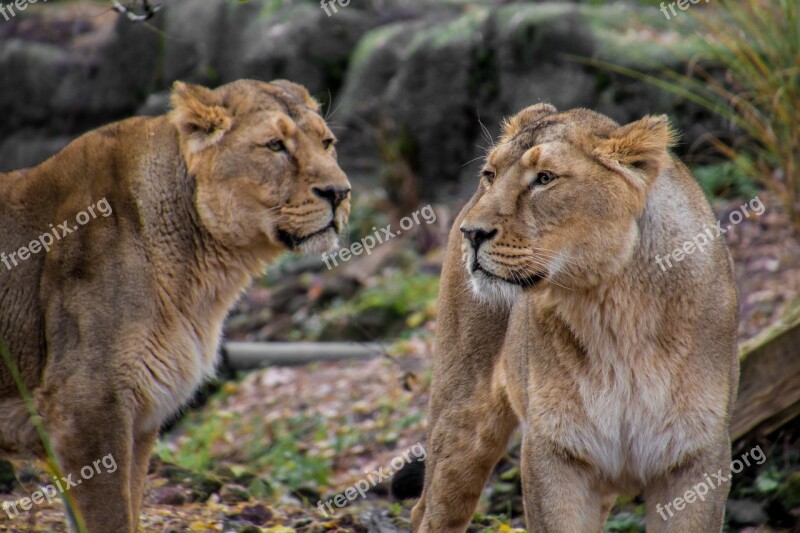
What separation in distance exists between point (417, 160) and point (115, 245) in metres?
8.41

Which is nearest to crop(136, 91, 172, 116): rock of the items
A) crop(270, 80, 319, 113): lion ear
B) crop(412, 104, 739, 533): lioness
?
crop(270, 80, 319, 113): lion ear

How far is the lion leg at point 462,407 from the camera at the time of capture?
15.9 ft

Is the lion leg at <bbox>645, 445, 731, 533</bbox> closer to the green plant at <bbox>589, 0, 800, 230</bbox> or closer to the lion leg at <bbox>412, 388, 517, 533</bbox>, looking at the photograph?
the lion leg at <bbox>412, 388, 517, 533</bbox>

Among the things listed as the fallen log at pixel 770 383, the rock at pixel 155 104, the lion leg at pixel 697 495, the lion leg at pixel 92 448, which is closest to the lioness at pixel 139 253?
the lion leg at pixel 92 448

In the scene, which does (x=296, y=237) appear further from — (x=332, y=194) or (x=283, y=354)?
(x=283, y=354)

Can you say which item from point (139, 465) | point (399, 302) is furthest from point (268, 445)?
point (139, 465)

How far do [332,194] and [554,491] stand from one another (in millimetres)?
1681

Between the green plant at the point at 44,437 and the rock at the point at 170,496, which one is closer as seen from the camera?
the green plant at the point at 44,437

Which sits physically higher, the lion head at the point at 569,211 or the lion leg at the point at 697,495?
the lion head at the point at 569,211

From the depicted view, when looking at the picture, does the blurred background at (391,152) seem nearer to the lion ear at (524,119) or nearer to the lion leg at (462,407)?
the lion leg at (462,407)

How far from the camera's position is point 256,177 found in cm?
481

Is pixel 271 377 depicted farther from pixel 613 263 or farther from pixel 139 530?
pixel 613 263

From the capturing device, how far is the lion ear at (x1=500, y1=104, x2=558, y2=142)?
4453mm

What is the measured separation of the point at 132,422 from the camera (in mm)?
4508
